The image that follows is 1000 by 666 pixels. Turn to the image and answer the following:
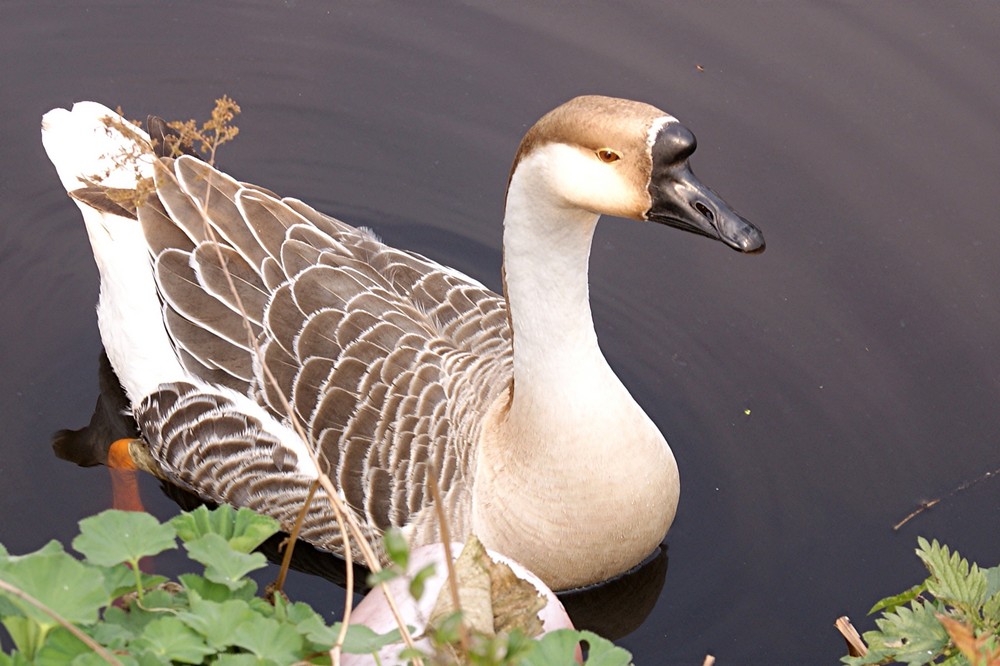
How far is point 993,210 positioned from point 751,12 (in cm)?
174

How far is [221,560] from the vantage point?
2.37 metres

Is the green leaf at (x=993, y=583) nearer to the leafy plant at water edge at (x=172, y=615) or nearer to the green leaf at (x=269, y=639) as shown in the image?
the leafy plant at water edge at (x=172, y=615)

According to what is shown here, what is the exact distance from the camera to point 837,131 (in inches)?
245

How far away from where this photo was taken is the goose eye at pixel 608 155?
3.49 metres

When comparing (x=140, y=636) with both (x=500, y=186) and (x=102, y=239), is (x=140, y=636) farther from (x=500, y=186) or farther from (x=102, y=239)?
(x=500, y=186)

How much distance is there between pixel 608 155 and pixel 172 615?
5.96 ft

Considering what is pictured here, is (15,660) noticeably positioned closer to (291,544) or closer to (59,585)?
(59,585)

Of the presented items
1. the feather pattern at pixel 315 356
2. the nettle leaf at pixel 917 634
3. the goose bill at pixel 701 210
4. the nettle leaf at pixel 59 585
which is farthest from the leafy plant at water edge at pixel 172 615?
the feather pattern at pixel 315 356

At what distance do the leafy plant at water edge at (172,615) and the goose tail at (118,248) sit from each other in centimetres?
254

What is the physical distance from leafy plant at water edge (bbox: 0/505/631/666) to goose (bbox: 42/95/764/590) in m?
1.29

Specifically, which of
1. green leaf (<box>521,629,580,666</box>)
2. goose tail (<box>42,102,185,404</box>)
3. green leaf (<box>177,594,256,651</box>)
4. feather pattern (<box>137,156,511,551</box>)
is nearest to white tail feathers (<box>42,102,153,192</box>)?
goose tail (<box>42,102,185,404</box>)

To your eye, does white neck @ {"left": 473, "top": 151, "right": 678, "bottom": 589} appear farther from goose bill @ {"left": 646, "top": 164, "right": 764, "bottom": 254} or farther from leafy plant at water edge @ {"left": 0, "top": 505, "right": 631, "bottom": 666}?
leafy plant at water edge @ {"left": 0, "top": 505, "right": 631, "bottom": 666}

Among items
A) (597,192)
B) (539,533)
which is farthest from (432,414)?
(597,192)

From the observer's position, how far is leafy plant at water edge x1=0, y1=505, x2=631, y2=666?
6.86 ft
